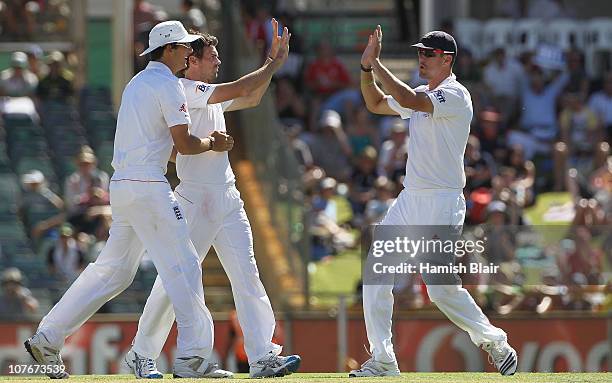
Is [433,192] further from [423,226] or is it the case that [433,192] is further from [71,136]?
[71,136]

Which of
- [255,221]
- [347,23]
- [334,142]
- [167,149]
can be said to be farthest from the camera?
[347,23]

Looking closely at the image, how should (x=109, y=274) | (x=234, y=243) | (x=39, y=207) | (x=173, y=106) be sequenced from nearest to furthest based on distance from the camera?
(x=173, y=106) < (x=109, y=274) < (x=234, y=243) < (x=39, y=207)

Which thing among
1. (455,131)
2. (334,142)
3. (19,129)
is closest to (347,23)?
(334,142)

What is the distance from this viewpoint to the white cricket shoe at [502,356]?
11797mm

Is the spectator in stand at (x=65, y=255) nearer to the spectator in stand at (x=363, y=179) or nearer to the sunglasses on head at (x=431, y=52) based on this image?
the spectator in stand at (x=363, y=179)

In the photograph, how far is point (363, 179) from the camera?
2025cm

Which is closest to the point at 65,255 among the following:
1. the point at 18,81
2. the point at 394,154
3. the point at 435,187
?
the point at 394,154

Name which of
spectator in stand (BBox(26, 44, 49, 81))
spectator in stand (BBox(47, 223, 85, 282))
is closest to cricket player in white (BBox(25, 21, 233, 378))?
spectator in stand (BBox(47, 223, 85, 282))

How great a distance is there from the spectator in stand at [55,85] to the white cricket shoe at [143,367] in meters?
10.9

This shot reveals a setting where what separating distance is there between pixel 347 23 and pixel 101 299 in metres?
13.6

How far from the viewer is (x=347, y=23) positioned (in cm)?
2456

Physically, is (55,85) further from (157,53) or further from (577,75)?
(157,53)

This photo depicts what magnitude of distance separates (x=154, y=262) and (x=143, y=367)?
817 mm

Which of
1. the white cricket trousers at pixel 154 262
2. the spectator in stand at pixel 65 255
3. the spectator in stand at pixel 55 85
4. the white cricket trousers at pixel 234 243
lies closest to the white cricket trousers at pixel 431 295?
the white cricket trousers at pixel 234 243
